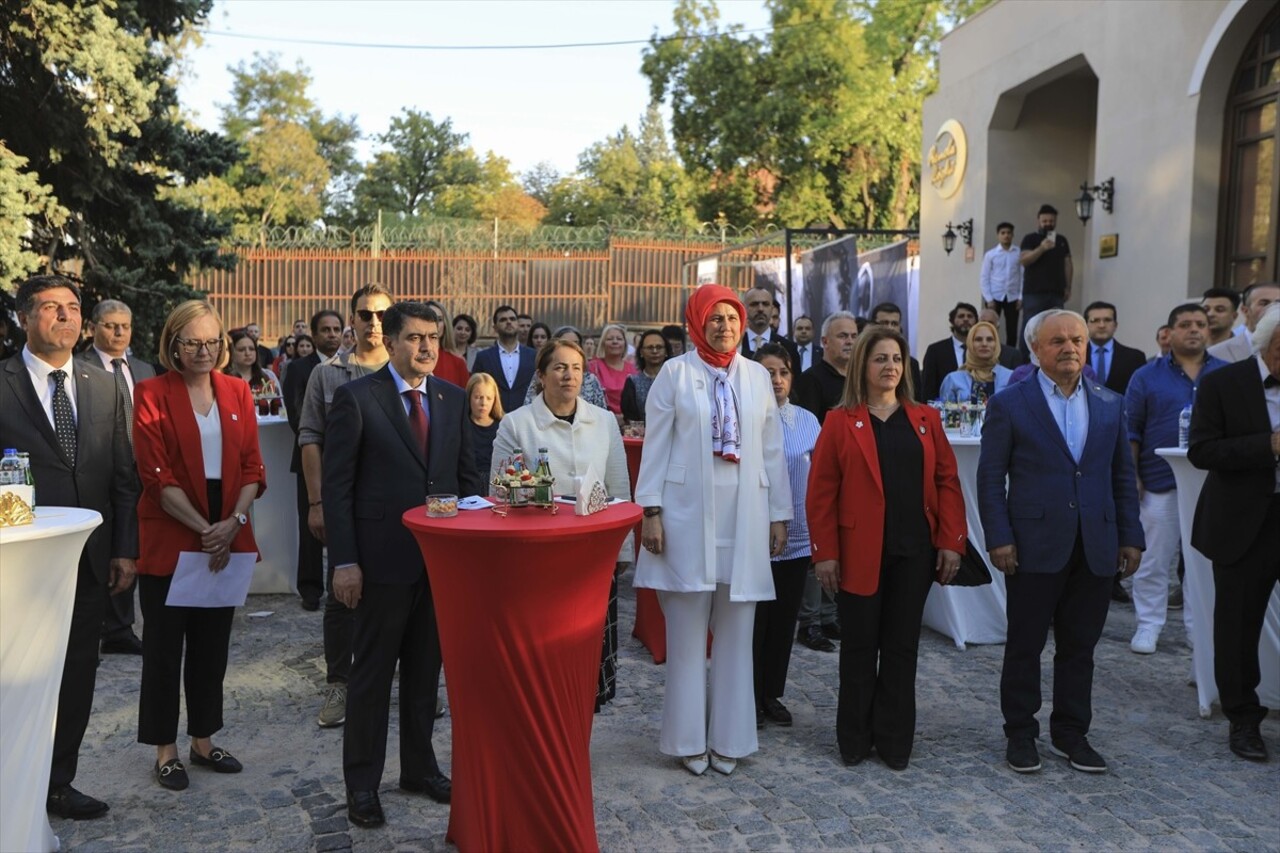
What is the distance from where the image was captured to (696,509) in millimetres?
4875

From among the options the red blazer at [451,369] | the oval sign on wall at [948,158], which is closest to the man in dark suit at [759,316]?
the red blazer at [451,369]

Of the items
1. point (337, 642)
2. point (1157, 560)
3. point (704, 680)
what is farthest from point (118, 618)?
point (1157, 560)

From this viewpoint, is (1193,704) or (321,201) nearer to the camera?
(1193,704)

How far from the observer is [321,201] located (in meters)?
45.4

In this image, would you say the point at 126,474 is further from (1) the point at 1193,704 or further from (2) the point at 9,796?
(1) the point at 1193,704

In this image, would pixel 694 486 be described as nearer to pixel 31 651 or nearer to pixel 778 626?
pixel 778 626

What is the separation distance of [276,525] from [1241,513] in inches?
259

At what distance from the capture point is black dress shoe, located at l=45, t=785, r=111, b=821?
4301mm

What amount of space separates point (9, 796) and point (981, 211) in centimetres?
1557

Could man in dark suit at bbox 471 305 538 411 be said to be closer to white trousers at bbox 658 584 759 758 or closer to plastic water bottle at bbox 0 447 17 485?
white trousers at bbox 658 584 759 758

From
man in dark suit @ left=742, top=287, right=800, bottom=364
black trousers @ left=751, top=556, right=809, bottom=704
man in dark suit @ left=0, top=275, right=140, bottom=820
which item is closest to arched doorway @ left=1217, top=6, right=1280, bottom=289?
man in dark suit @ left=742, top=287, right=800, bottom=364

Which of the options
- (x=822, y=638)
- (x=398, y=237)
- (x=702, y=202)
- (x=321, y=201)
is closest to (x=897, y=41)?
(x=702, y=202)

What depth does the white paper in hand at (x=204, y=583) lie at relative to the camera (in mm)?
4516

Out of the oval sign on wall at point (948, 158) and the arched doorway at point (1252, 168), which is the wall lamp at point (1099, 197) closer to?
the arched doorway at point (1252, 168)
